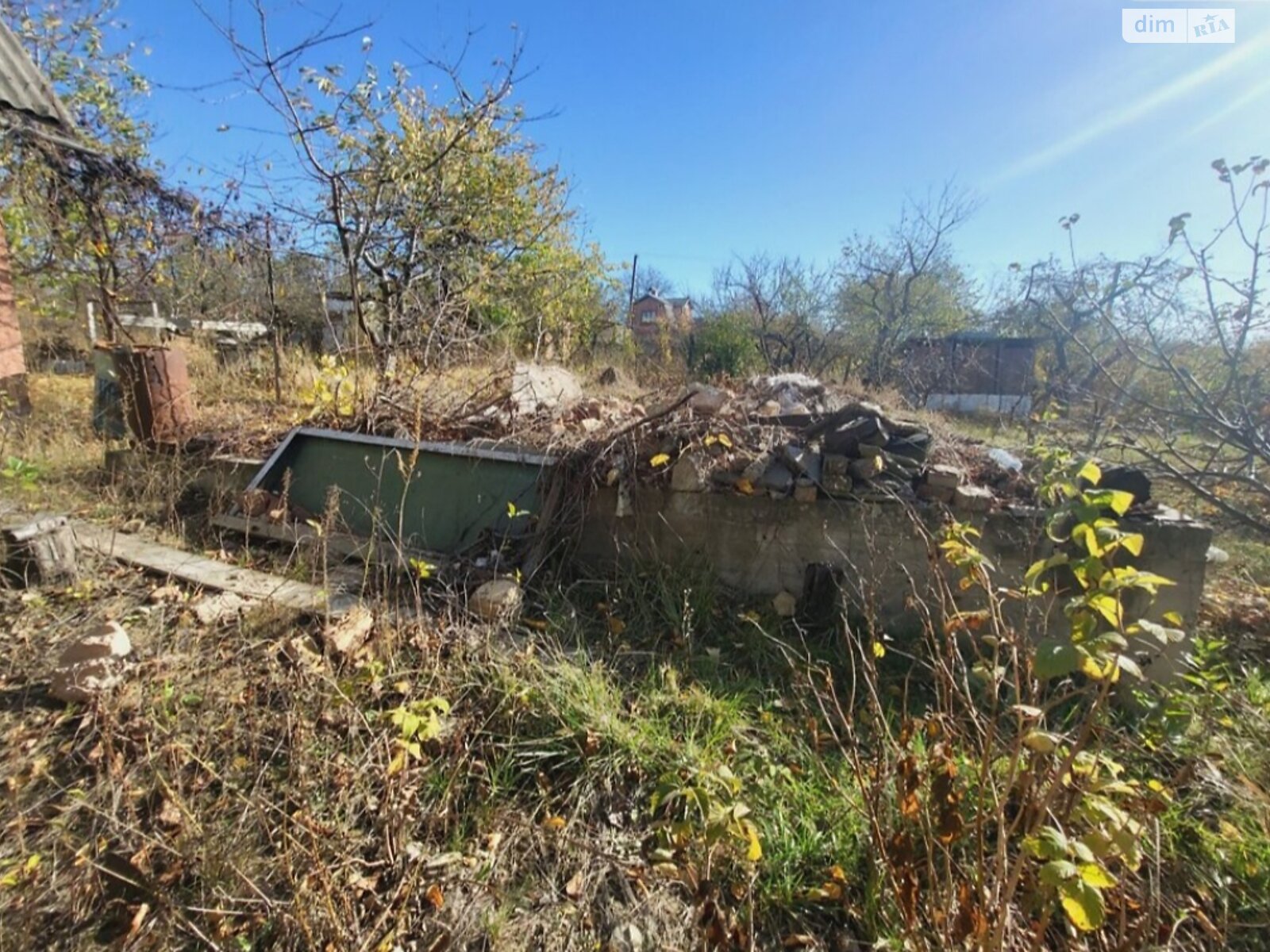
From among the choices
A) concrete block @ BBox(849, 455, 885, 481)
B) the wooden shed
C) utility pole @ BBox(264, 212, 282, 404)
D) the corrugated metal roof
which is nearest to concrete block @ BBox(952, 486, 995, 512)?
concrete block @ BBox(849, 455, 885, 481)

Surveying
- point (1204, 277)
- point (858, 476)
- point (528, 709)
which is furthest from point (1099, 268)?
point (528, 709)

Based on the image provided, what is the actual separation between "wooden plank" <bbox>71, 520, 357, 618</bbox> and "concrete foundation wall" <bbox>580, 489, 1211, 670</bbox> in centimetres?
151

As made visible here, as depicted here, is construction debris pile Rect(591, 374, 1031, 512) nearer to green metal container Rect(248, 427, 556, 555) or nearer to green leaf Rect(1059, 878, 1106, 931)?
green metal container Rect(248, 427, 556, 555)

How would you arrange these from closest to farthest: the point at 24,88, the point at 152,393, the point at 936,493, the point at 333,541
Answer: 1. the point at 936,493
2. the point at 333,541
3. the point at 152,393
4. the point at 24,88

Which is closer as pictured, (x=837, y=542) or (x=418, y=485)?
(x=837, y=542)

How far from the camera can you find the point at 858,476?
321 centimetres

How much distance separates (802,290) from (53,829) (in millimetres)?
16973

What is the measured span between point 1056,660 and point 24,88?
29.9 feet

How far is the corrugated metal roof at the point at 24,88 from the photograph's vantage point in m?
5.31

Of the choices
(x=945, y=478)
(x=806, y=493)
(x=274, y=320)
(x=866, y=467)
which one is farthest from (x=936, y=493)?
(x=274, y=320)

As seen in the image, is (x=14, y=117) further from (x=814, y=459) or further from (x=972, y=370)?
(x=972, y=370)

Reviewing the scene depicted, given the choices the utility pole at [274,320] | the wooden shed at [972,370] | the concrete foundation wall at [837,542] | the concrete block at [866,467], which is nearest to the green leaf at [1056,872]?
the concrete foundation wall at [837,542]

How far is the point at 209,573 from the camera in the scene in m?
3.18

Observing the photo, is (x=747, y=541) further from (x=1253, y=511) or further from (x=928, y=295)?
(x=928, y=295)
